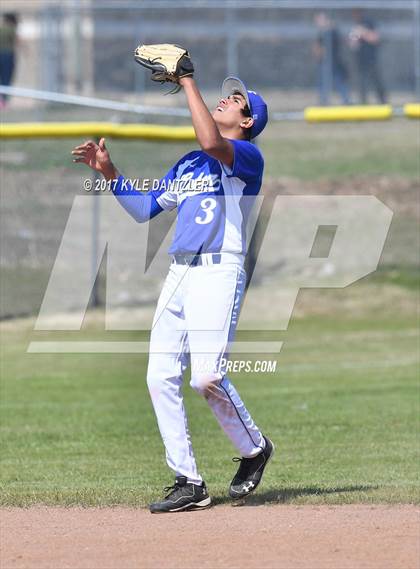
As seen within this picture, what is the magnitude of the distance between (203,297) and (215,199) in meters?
0.53

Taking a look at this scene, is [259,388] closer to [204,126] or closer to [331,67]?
[204,126]

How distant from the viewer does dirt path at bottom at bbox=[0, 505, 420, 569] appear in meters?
5.51

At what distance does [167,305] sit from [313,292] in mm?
9544

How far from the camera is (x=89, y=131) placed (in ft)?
46.6

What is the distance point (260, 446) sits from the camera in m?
6.78

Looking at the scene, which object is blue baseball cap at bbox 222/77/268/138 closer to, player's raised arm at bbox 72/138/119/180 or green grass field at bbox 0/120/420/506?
player's raised arm at bbox 72/138/119/180

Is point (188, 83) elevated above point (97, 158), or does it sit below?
above

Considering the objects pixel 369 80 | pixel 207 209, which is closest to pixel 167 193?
pixel 207 209

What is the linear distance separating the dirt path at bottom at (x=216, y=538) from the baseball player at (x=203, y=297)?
1.21 feet

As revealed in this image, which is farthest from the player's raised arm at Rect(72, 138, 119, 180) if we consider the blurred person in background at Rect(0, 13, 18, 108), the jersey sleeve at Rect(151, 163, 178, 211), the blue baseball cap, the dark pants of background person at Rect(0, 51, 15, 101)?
the dark pants of background person at Rect(0, 51, 15, 101)

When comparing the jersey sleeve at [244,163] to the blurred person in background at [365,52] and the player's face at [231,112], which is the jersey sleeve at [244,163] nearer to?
the player's face at [231,112]

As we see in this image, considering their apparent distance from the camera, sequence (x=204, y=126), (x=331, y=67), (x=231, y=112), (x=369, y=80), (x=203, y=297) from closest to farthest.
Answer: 1. (x=204, y=126)
2. (x=203, y=297)
3. (x=231, y=112)
4. (x=331, y=67)
5. (x=369, y=80)

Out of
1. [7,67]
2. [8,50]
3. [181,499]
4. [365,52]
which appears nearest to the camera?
[181,499]

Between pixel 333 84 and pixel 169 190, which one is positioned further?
pixel 333 84
